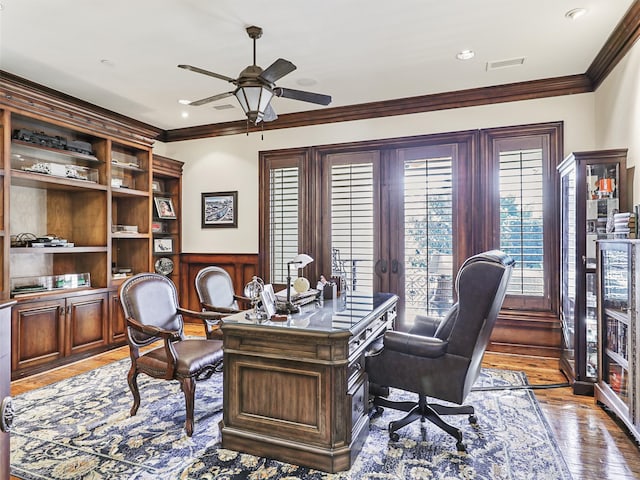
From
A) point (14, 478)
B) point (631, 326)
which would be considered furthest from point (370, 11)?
point (14, 478)

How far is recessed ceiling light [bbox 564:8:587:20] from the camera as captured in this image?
2.98 metres

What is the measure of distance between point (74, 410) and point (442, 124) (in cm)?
477

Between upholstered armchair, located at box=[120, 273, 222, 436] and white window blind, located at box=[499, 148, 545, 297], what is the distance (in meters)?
3.40

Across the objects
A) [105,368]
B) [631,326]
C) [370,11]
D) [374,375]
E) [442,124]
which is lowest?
[105,368]

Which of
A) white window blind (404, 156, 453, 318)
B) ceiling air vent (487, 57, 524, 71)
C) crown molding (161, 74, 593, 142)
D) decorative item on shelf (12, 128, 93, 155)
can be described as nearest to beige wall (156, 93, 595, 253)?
crown molding (161, 74, 593, 142)

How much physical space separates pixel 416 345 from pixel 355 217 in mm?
2938

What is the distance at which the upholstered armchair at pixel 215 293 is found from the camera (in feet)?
11.9

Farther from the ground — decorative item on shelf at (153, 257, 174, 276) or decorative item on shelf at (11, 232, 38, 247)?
decorative item on shelf at (11, 232, 38, 247)

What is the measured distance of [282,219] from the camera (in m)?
5.63

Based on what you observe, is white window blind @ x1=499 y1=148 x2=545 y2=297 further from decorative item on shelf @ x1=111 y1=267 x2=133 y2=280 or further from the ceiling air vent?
decorative item on shelf @ x1=111 y1=267 x2=133 y2=280

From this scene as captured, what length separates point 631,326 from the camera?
253cm

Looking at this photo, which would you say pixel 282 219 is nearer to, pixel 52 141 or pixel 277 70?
pixel 52 141

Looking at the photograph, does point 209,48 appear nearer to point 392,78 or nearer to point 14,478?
point 392,78

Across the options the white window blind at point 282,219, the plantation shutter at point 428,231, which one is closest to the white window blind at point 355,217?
the plantation shutter at point 428,231
